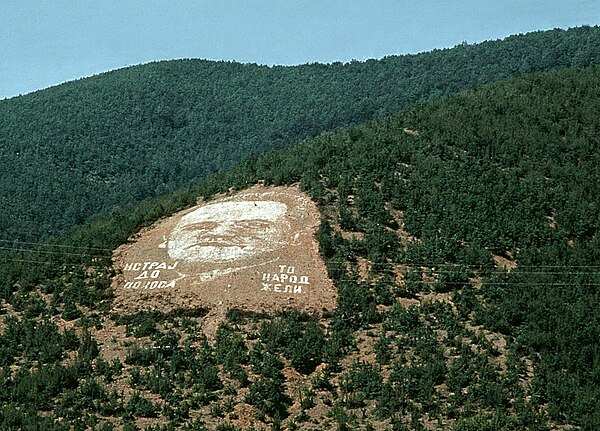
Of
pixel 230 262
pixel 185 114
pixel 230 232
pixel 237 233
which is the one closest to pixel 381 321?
pixel 230 262

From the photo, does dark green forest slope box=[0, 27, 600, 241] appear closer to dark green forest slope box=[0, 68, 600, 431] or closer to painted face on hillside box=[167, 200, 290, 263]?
painted face on hillside box=[167, 200, 290, 263]

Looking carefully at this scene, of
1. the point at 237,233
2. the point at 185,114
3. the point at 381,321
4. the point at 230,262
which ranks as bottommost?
the point at 381,321

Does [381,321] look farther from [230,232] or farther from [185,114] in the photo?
[185,114]

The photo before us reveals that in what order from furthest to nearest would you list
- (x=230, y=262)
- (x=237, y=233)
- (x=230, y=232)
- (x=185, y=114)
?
1. (x=185, y=114)
2. (x=230, y=232)
3. (x=237, y=233)
4. (x=230, y=262)

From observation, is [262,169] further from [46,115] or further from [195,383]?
[46,115]

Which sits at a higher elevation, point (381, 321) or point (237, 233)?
point (237, 233)

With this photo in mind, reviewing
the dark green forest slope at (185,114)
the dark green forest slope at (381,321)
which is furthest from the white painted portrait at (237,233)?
the dark green forest slope at (185,114)

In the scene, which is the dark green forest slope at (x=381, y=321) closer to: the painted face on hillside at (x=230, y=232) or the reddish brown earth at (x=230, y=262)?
the reddish brown earth at (x=230, y=262)
